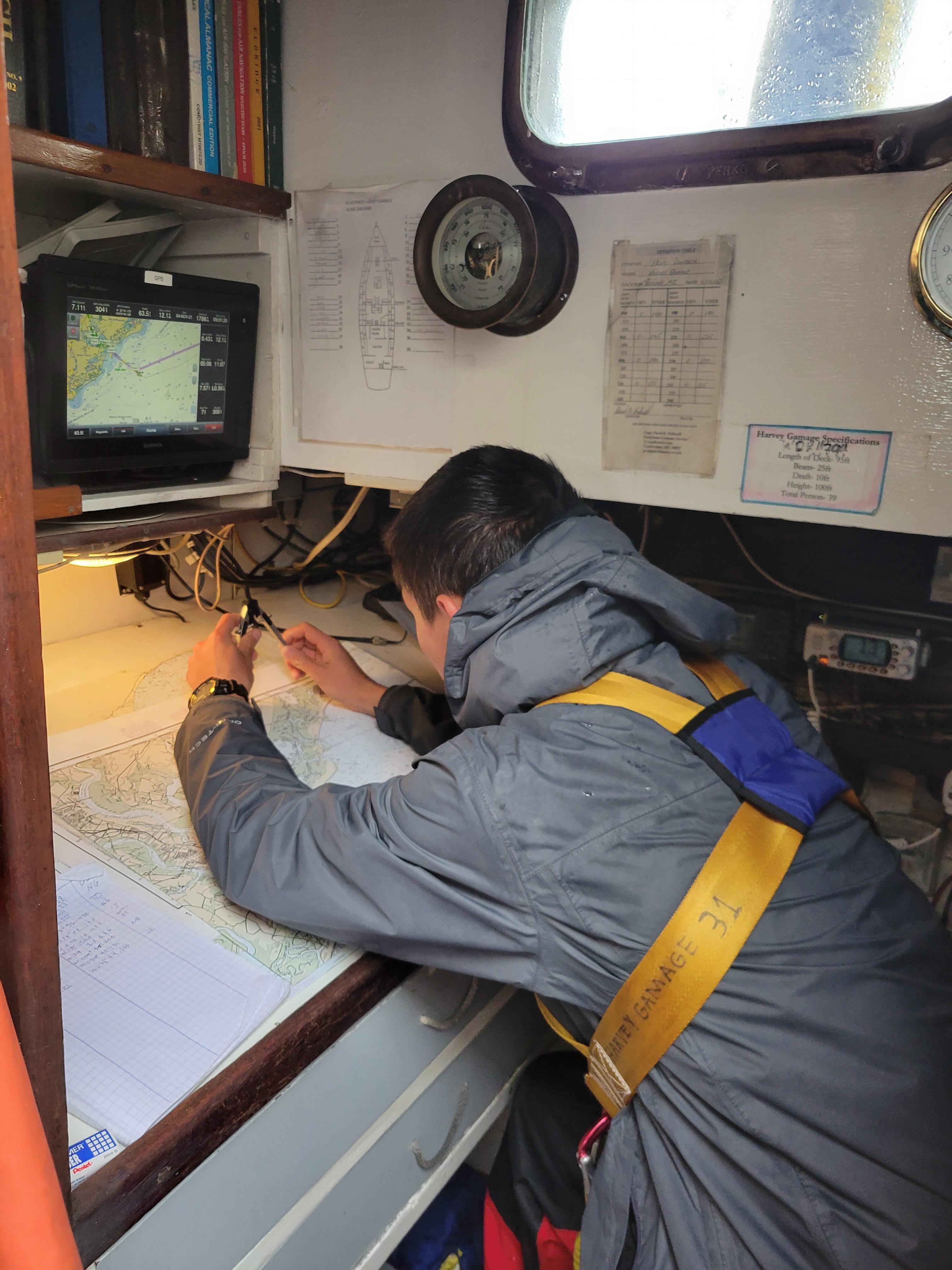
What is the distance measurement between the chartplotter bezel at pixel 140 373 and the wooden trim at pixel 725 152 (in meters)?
0.49

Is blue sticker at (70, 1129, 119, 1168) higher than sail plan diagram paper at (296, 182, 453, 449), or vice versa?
sail plan diagram paper at (296, 182, 453, 449)

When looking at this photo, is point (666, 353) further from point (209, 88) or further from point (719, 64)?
point (209, 88)

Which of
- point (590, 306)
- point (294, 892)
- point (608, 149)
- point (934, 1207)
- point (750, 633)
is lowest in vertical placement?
point (934, 1207)

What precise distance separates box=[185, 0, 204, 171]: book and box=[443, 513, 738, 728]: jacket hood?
795 mm

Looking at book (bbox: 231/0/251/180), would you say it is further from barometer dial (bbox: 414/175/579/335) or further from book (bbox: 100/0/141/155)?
barometer dial (bbox: 414/175/579/335)

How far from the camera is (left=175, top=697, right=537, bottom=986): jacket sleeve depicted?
839 millimetres

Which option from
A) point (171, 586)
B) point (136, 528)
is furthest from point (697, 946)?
point (171, 586)

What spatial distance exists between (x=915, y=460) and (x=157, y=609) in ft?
4.65

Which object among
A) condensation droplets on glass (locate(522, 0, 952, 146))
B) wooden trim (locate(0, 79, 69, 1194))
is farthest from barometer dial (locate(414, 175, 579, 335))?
wooden trim (locate(0, 79, 69, 1194))

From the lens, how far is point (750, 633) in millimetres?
1455

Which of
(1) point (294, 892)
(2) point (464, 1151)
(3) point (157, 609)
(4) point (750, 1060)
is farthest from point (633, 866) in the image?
(3) point (157, 609)

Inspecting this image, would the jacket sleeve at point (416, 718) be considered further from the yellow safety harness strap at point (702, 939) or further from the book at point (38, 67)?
the book at point (38, 67)

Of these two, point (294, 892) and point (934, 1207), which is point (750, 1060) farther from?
point (294, 892)

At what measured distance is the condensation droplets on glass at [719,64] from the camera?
941 millimetres
